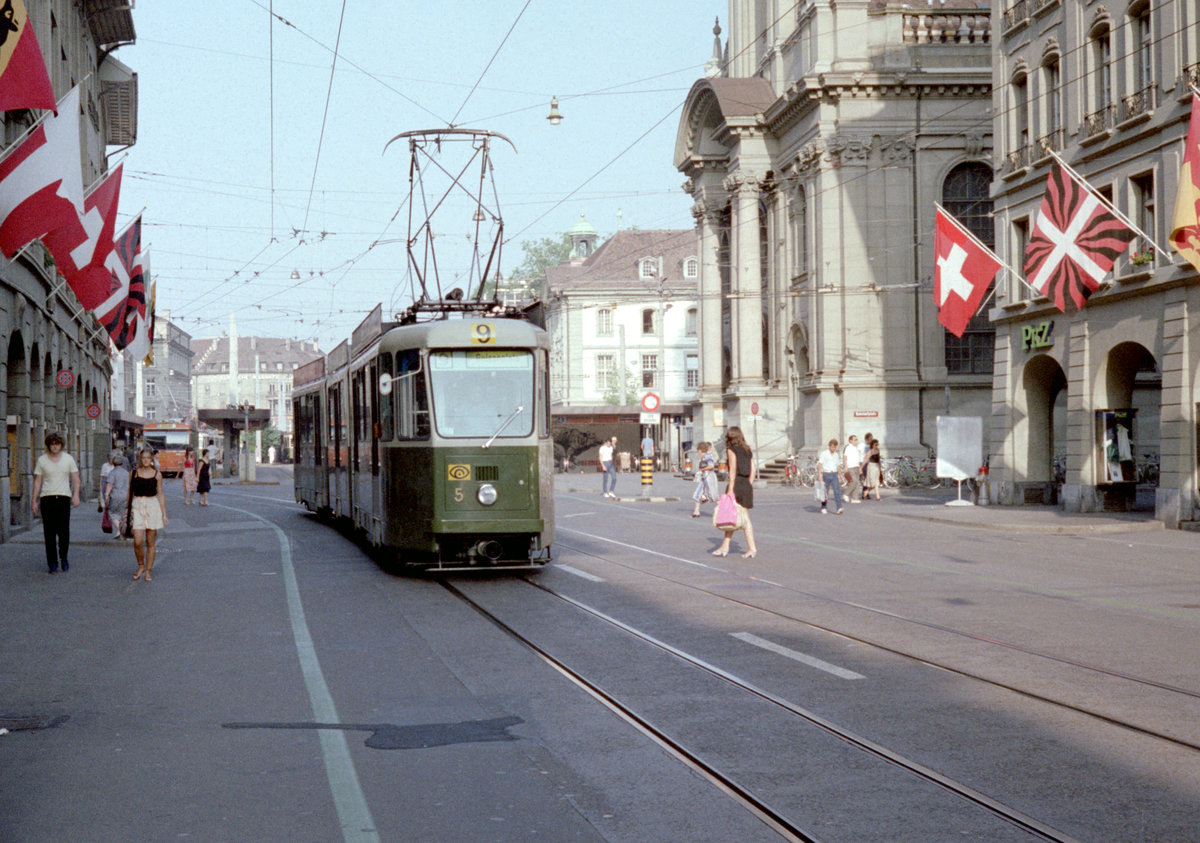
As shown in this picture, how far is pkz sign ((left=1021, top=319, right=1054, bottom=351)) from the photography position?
105 feet

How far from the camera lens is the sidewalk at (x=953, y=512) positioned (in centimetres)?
2611

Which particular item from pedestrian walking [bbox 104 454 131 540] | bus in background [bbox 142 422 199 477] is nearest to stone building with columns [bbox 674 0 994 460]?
pedestrian walking [bbox 104 454 131 540]

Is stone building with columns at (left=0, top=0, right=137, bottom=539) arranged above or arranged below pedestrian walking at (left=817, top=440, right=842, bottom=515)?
above

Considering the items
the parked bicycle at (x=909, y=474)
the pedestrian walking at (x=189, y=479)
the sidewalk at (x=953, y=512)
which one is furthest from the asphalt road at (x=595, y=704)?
the parked bicycle at (x=909, y=474)

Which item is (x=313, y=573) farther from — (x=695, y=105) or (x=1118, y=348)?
(x=695, y=105)

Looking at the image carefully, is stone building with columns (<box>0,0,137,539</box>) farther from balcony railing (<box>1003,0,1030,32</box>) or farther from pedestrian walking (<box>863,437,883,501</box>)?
pedestrian walking (<box>863,437,883,501</box>)

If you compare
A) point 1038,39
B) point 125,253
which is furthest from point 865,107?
point 125,253

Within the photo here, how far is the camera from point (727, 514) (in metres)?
19.5

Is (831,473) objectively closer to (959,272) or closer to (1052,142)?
(959,272)

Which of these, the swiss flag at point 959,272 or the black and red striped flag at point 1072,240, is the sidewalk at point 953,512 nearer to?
the swiss flag at point 959,272

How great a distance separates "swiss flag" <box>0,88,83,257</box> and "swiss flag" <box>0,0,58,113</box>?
5.64ft

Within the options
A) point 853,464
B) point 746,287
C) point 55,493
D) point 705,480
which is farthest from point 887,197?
point 55,493

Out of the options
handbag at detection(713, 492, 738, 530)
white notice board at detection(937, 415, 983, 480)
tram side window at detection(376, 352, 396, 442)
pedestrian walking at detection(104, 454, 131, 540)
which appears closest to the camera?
tram side window at detection(376, 352, 396, 442)

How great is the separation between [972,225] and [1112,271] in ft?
71.8
